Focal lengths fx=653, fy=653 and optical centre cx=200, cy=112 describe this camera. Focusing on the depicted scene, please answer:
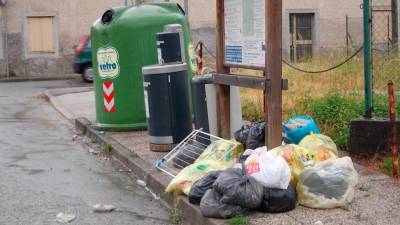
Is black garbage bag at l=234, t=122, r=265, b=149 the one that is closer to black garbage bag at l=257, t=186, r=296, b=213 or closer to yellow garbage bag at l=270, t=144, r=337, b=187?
yellow garbage bag at l=270, t=144, r=337, b=187

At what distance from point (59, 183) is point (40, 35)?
20.0 metres

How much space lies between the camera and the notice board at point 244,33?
22.8 feet

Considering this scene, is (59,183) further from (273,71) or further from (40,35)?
(40,35)

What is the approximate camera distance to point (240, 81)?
24.3 feet

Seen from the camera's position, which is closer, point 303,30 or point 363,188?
point 363,188

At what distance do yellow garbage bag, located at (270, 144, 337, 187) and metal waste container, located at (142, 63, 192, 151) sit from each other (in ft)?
8.52

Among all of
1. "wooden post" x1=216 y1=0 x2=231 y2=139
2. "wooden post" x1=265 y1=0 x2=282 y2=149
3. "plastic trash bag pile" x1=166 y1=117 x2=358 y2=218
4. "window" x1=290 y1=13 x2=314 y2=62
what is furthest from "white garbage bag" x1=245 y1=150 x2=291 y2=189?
"window" x1=290 y1=13 x2=314 y2=62

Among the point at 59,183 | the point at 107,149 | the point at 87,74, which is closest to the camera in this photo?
the point at 59,183

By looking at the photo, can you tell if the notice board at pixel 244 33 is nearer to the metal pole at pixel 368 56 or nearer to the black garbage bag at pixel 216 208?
the metal pole at pixel 368 56

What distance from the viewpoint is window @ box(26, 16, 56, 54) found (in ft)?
86.7

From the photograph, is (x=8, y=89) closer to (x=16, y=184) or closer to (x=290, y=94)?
(x=290, y=94)

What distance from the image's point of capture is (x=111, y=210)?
6434mm

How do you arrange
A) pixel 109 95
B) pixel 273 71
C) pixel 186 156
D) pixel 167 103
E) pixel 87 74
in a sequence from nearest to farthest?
pixel 273 71 → pixel 186 156 → pixel 167 103 → pixel 109 95 → pixel 87 74

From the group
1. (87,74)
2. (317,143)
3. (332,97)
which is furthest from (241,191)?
(87,74)
